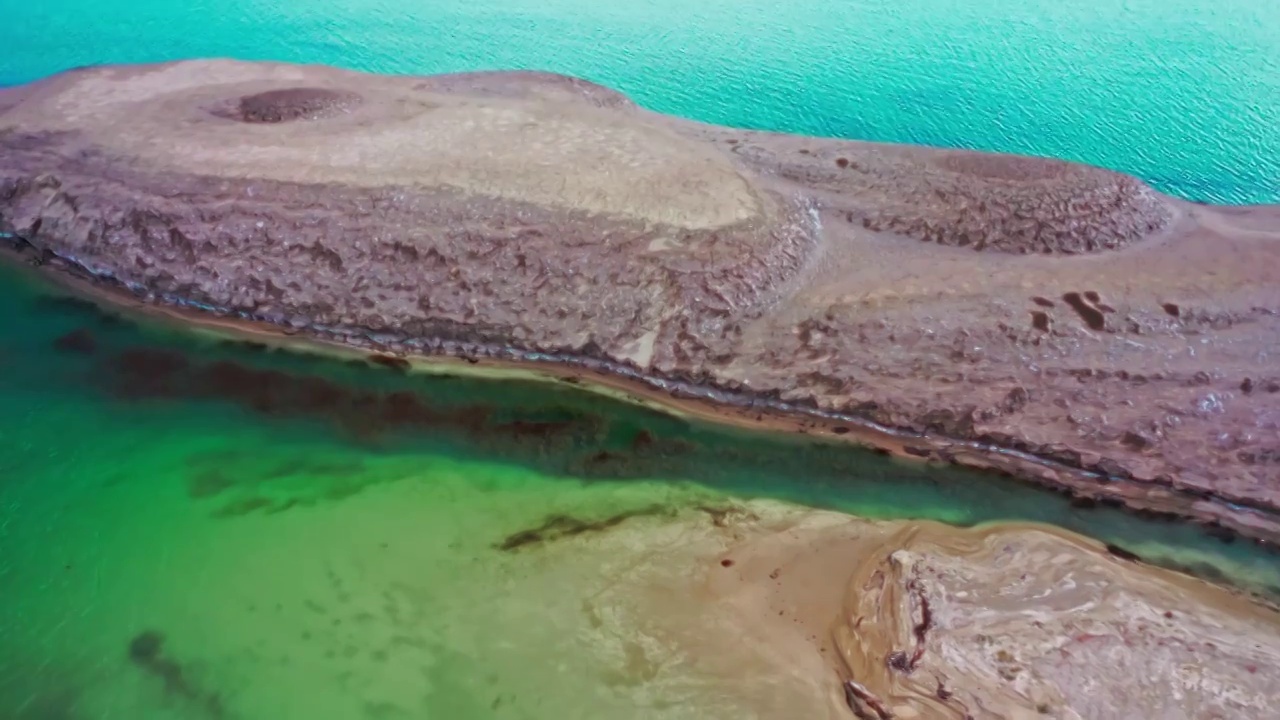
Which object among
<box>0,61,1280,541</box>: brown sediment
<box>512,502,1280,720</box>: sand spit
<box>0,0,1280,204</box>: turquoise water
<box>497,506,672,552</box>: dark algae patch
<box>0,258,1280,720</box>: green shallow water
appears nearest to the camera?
<box>512,502,1280,720</box>: sand spit

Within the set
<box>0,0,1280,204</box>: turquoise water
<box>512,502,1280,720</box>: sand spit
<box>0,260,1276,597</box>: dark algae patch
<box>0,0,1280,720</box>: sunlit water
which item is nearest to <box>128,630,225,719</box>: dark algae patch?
<box>0,0,1280,720</box>: sunlit water

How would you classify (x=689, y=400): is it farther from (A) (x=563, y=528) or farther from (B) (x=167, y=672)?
(B) (x=167, y=672)

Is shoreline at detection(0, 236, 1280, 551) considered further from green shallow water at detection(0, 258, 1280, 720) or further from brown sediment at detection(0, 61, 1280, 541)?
green shallow water at detection(0, 258, 1280, 720)

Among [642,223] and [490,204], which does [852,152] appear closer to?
[642,223]

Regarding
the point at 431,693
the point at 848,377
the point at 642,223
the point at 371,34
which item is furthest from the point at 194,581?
the point at 371,34

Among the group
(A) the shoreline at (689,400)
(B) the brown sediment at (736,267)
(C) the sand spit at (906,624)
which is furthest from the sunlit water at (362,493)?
(B) the brown sediment at (736,267)

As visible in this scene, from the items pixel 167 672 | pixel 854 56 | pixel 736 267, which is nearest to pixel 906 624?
pixel 736 267
